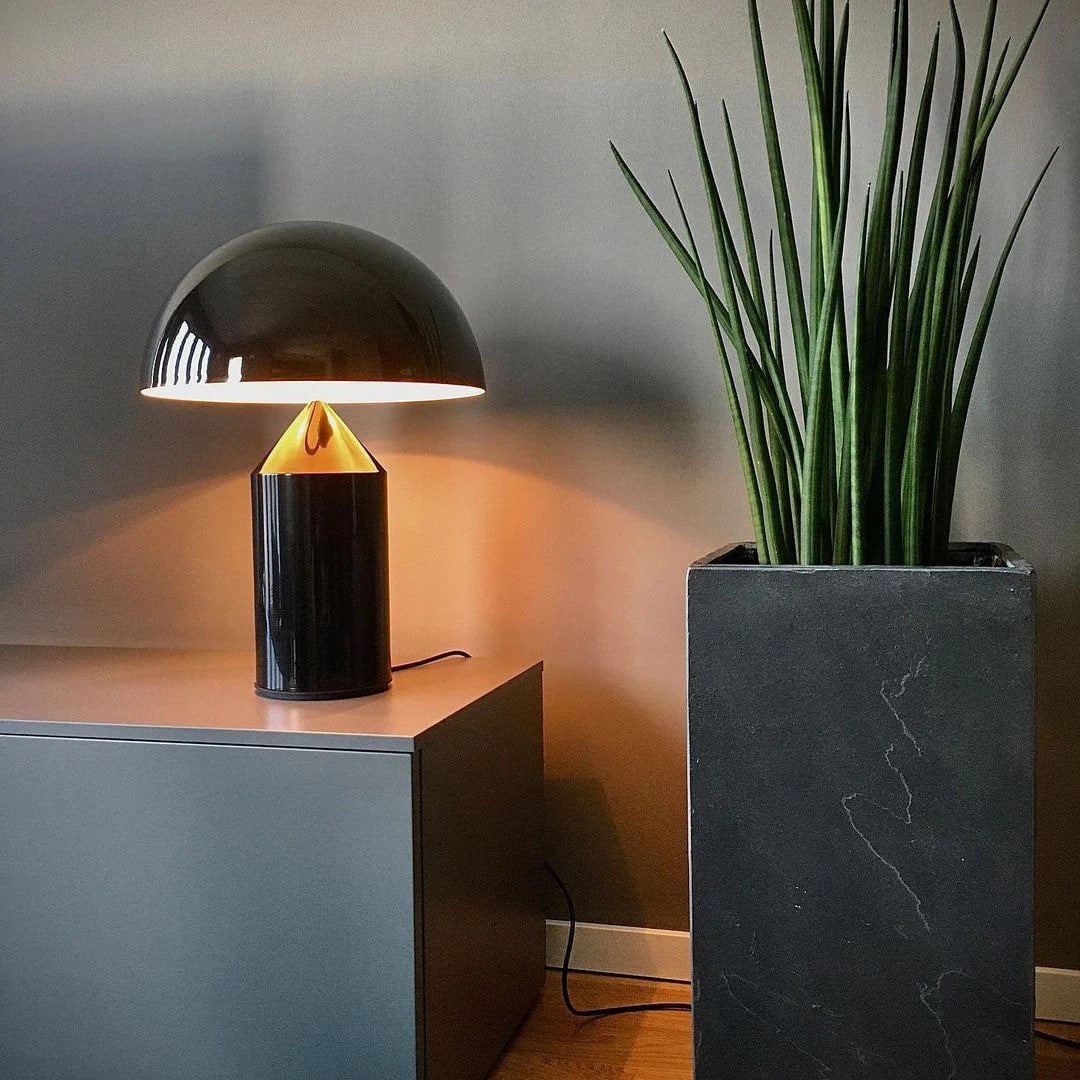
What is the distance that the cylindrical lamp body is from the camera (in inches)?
45.7

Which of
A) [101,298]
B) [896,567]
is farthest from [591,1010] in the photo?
[101,298]

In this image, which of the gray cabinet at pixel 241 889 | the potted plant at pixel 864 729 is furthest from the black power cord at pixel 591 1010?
the potted plant at pixel 864 729

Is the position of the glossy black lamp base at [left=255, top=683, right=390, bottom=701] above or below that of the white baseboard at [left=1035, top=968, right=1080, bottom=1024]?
above

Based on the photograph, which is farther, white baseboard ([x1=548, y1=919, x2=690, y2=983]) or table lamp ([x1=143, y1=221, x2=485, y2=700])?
white baseboard ([x1=548, y1=919, x2=690, y2=983])

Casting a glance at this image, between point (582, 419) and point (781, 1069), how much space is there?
782 millimetres

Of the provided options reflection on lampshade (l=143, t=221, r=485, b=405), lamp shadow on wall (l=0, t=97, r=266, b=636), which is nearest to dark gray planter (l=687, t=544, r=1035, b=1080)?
reflection on lampshade (l=143, t=221, r=485, b=405)

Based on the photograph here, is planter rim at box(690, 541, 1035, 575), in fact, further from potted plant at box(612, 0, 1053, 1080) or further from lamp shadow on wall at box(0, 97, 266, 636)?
lamp shadow on wall at box(0, 97, 266, 636)

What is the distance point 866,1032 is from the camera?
3.08 feet

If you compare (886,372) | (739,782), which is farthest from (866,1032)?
(886,372)

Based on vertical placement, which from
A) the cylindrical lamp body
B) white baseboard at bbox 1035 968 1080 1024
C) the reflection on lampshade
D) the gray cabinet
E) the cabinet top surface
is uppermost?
the reflection on lampshade

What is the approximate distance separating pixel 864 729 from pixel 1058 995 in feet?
2.14

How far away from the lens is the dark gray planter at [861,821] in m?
0.91

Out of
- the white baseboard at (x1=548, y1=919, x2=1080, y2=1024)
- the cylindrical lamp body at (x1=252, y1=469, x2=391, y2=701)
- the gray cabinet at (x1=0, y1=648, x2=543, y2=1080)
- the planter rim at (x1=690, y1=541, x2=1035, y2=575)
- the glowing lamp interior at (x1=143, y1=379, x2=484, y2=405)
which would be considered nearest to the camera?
the planter rim at (x1=690, y1=541, x2=1035, y2=575)

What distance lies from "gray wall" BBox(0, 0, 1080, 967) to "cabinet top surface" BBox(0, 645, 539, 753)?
169 mm
